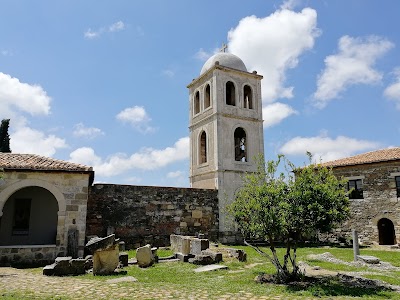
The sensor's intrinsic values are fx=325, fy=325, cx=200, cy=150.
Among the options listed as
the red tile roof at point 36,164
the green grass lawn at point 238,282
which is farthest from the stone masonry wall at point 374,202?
the red tile roof at point 36,164

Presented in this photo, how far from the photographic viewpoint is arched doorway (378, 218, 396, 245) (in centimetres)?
2052

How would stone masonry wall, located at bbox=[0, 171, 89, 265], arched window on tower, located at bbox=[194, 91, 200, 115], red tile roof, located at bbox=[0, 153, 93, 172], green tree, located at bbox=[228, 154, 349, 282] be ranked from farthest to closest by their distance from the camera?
1. arched window on tower, located at bbox=[194, 91, 200, 115]
2. red tile roof, located at bbox=[0, 153, 93, 172]
3. stone masonry wall, located at bbox=[0, 171, 89, 265]
4. green tree, located at bbox=[228, 154, 349, 282]

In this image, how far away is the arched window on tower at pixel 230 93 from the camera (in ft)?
76.9

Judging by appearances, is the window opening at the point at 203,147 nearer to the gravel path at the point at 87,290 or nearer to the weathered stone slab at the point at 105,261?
the weathered stone slab at the point at 105,261

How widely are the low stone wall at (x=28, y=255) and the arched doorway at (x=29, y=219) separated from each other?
11.6 ft

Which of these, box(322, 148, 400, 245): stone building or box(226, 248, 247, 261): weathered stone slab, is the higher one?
box(322, 148, 400, 245): stone building

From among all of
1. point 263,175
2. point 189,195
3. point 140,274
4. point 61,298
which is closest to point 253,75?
point 189,195

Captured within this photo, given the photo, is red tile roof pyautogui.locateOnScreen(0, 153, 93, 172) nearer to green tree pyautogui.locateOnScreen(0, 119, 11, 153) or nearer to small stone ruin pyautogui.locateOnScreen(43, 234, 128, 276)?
small stone ruin pyautogui.locateOnScreen(43, 234, 128, 276)

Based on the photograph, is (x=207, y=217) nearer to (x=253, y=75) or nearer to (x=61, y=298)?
(x=253, y=75)

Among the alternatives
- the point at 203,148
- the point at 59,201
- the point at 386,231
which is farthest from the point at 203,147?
the point at 386,231

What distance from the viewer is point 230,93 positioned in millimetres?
24062

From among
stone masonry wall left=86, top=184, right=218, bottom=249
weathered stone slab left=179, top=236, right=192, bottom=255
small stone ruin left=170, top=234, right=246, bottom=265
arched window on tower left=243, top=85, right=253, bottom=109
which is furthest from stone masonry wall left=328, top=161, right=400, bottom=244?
weathered stone slab left=179, top=236, right=192, bottom=255

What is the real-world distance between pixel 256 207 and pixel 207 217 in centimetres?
1130

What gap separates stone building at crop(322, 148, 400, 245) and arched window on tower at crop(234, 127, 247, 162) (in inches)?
262
